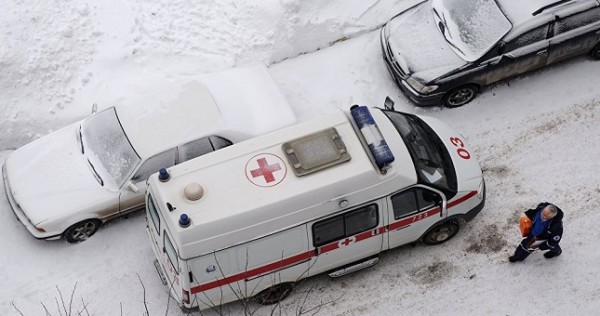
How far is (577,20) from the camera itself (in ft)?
39.1

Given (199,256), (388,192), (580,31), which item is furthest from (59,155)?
(580,31)

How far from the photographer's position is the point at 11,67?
12156 mm

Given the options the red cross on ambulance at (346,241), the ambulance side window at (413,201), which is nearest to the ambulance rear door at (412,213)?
the ambulance side window at (413,201)

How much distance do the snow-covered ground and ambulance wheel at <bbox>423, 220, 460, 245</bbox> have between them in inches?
6.3

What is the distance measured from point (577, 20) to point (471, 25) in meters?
1.79

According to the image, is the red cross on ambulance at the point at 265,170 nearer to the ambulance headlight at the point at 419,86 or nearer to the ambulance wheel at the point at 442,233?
the ambulance wheel at the point at 442,233

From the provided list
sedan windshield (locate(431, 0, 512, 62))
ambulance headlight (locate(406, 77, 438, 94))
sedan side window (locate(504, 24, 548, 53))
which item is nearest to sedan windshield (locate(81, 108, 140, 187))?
ambulance headlight (locate(406, 77, 438, 94))

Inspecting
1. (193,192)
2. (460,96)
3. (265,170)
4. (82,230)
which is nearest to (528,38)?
(460,96)

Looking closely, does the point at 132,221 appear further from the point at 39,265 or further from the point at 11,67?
the point at 11,67

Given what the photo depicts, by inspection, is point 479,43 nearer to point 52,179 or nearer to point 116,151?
point 116,151

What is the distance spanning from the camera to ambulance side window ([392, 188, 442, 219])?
9.72m

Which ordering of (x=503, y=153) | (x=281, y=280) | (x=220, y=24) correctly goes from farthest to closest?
1. (x=220, y=24)
2. (x=503, y=153)
3. (x=281, y=280)

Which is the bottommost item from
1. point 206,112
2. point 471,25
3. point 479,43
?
point 479,43

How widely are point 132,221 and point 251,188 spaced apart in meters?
2.95
